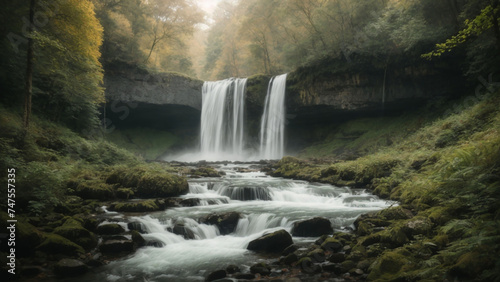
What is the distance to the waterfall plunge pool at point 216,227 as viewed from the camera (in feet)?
16.5

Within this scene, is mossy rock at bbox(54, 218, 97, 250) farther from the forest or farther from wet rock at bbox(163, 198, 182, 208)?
wet rock at bbox(163, 198, 182, 208)

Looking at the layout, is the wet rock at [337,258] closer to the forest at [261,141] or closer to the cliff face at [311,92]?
the forest at [261,141]

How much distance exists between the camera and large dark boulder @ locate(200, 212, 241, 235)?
23.1 ft

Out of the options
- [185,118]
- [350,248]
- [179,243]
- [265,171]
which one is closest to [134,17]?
[185,118]

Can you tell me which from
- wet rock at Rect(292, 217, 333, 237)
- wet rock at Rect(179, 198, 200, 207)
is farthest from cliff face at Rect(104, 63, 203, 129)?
wet rock at Rect(292, 217, 333, 237)

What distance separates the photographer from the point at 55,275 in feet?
14.8

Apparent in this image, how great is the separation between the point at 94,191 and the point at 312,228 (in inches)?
266

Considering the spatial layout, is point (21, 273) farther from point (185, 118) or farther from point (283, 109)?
point (185, 118)

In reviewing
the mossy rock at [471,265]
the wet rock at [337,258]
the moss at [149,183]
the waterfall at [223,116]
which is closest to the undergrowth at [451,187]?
the mossy rock at [471,265]

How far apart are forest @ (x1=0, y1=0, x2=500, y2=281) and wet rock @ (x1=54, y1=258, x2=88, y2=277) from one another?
0.10 feet

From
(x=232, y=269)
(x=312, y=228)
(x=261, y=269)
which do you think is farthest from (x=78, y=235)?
(x=312, y=228)

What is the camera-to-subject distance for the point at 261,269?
182 inches

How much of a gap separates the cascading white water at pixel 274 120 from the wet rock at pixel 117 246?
65.3 feet

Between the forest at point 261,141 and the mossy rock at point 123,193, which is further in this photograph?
the mossy rock at point 123,193
